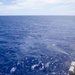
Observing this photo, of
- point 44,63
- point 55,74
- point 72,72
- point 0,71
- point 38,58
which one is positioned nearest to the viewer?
point 72,72

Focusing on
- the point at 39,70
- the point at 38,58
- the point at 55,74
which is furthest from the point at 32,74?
the point at 38,58

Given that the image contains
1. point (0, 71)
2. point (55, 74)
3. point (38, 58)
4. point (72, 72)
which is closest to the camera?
point (72, 72)

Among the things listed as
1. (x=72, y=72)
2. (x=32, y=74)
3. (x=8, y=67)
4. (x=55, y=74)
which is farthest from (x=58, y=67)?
(x=72, y=72)

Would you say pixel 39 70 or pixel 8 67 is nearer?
pixel 39 70

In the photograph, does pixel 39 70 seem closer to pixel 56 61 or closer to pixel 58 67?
pixel 58 67

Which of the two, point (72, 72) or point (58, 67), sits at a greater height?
point (72, 72)

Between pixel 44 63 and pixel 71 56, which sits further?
pixel 71 56

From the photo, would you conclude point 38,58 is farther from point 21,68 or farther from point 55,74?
point 55,74

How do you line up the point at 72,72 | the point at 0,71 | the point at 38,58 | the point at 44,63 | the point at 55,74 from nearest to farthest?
the point at 72,72 < the point at 55,74 < the point at 0,71 < the point at 44,63 < the point at 38,58

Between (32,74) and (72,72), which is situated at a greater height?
(72,72)
